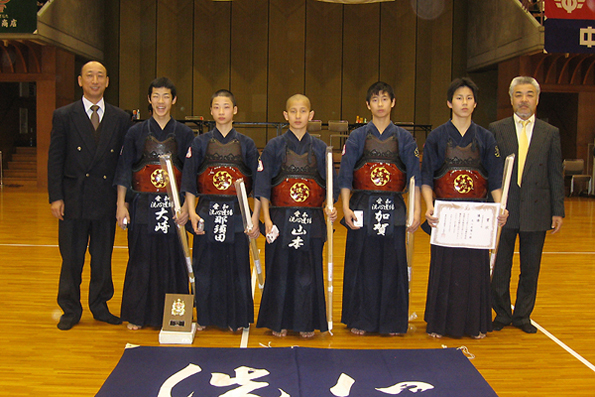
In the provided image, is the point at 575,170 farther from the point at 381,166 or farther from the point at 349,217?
the point at 349,217

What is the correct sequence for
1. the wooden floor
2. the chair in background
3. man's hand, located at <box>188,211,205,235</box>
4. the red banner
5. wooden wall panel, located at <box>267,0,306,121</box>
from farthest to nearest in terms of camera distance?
wooden wall panel, located at <box>267,0,306,121</box> → the chair in background → the red banner → man's hand, located at <box>188,211,205,235</box> → the wooden floor

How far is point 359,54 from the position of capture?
49.9ft

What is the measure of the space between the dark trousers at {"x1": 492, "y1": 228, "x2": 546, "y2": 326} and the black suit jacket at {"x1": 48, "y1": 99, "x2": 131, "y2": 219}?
102 inches

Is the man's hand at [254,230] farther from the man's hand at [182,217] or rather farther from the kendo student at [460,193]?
the kendo student at [460,193]

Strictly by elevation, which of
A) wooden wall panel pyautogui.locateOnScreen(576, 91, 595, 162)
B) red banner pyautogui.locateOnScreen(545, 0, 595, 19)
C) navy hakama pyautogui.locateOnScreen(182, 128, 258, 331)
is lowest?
navy hakama pyautogui.locateOnScreen(182, 128, 258, 331)

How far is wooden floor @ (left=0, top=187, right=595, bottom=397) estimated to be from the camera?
268 cm

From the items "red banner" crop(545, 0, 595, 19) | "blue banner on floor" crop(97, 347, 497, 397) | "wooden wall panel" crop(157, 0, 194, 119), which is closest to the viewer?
"blue banner on floor" crop(97, 347, 497, 397)

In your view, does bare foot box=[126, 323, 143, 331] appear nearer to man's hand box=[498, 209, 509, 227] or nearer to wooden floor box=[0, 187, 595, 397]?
wooden floor box=[0, 187, 595, 397]

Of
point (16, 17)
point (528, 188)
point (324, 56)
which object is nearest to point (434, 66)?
point (324, 56)

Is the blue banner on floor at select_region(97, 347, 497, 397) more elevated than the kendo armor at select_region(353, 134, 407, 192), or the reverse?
the kendo armor at select_region(353, 134, 407, 192)

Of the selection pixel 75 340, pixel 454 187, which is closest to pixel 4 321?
pixel 75 340

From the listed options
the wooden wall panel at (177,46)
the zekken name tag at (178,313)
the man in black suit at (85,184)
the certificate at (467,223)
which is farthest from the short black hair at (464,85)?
the wooden wall panel at (177,46)

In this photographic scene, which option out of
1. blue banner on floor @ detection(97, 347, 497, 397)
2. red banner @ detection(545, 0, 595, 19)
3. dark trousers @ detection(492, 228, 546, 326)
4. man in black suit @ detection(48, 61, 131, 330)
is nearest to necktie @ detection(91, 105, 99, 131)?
man in black suit @ detection(48, 61, 131, 330)

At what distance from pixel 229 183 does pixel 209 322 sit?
91cm
